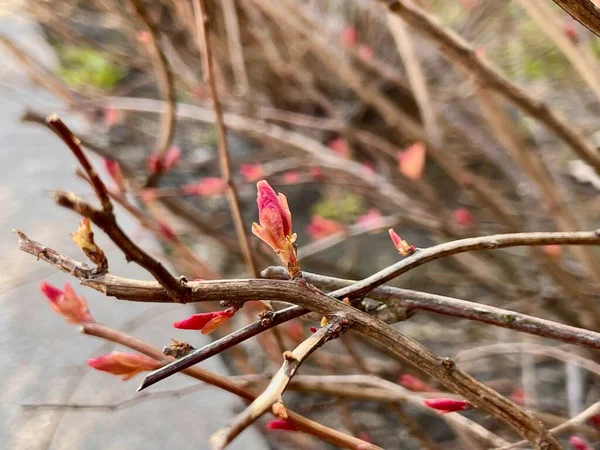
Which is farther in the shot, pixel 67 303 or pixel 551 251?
pixel 551 251

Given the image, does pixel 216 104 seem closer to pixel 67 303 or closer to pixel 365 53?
pixel 67 303

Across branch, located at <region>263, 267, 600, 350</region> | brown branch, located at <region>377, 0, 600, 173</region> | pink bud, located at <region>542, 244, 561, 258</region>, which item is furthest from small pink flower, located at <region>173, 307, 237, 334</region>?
pink bud, located at <region>542, 244, 561, 258</region>

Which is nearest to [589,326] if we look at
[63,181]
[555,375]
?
[555,375]

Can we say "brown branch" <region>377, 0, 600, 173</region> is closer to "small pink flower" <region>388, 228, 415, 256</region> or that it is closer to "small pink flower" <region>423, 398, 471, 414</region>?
"small pink flower" <region>388, 228, 415, 256</region>

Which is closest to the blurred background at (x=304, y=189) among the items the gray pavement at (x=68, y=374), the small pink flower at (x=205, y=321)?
the gray pavement at (x=68, y=374)

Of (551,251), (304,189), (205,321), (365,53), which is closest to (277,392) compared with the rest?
(205,321)

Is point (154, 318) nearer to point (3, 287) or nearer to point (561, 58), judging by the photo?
point (3, 287)

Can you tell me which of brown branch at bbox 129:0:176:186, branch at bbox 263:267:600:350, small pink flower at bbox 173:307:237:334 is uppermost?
brown branch at bbox 129:0:176:186
